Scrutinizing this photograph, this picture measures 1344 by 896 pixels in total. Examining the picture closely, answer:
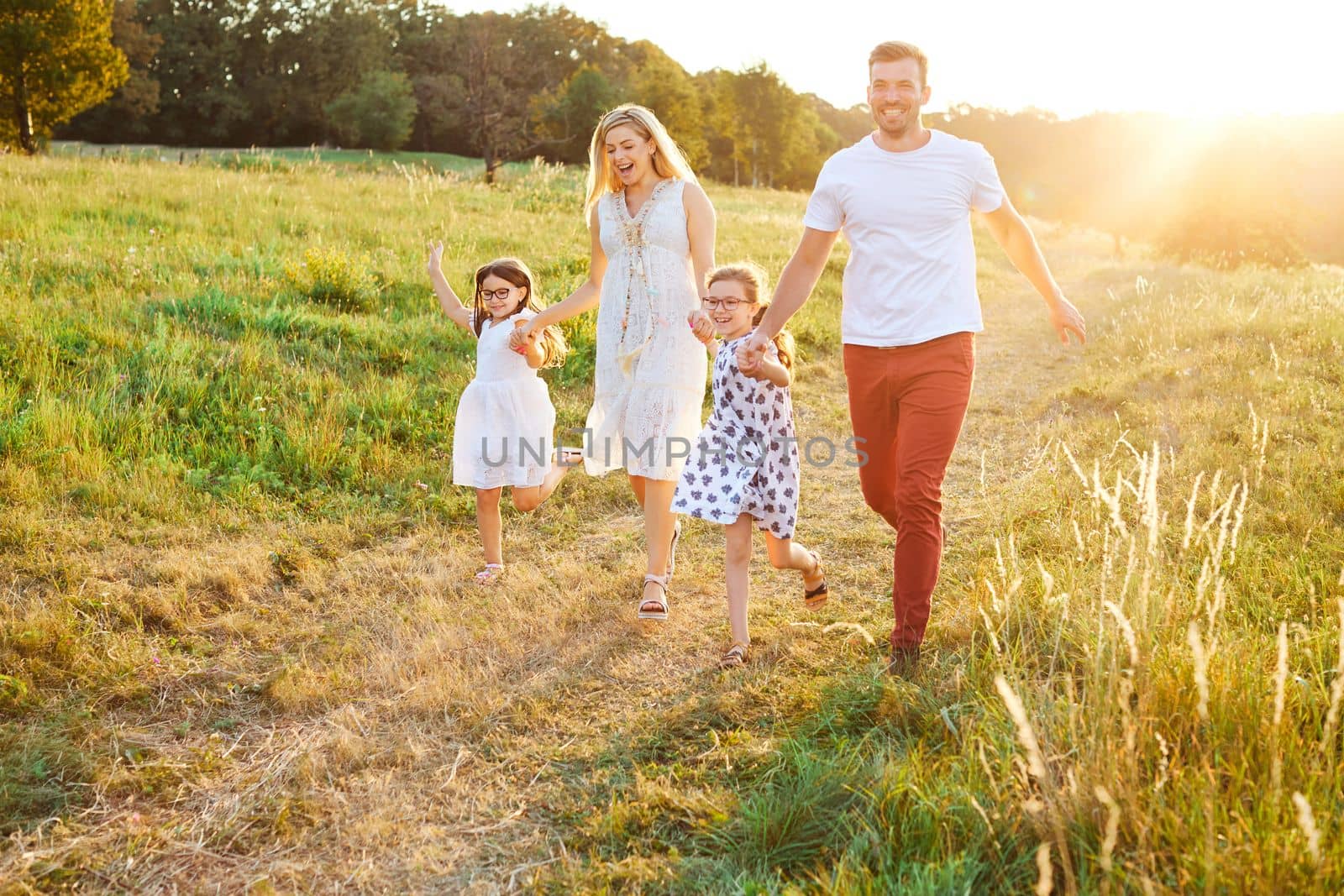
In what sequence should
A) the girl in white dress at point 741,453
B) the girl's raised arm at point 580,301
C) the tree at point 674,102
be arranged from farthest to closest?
the tree at point 674,102 < the girl's raised arm at point 580,301 < the girl in white dress at point 741,453

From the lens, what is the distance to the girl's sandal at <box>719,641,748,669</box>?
3877 millimetres

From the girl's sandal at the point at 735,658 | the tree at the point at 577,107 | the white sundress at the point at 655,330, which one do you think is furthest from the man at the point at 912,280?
the tree at the point at 577,107

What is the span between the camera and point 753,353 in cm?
373

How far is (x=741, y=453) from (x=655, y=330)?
0.81 m

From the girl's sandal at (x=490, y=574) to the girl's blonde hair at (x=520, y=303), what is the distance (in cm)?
115

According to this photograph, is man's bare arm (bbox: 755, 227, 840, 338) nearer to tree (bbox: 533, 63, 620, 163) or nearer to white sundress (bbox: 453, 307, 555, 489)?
white sundress (bbox: 453, 307, 555, 489)

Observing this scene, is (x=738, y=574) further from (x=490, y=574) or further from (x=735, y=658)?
(x=490, y=574)

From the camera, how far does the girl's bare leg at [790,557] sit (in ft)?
13.4

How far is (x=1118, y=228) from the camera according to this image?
33438 millimetres

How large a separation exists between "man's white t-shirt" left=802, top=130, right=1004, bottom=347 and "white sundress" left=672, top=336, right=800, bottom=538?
594 millimetres

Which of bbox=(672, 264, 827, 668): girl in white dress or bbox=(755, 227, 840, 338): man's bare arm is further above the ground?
bbox=(755, 227, 840, 338): man's bare arm

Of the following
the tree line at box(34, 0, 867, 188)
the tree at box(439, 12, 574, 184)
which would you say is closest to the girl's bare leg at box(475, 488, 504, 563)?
the tree at box(439, 12, 574, 184)

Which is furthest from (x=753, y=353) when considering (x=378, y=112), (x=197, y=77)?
(x=197, y=77)

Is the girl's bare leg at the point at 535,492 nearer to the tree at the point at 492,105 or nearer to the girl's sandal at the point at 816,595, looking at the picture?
the girl's sandal at the point at 816,595
